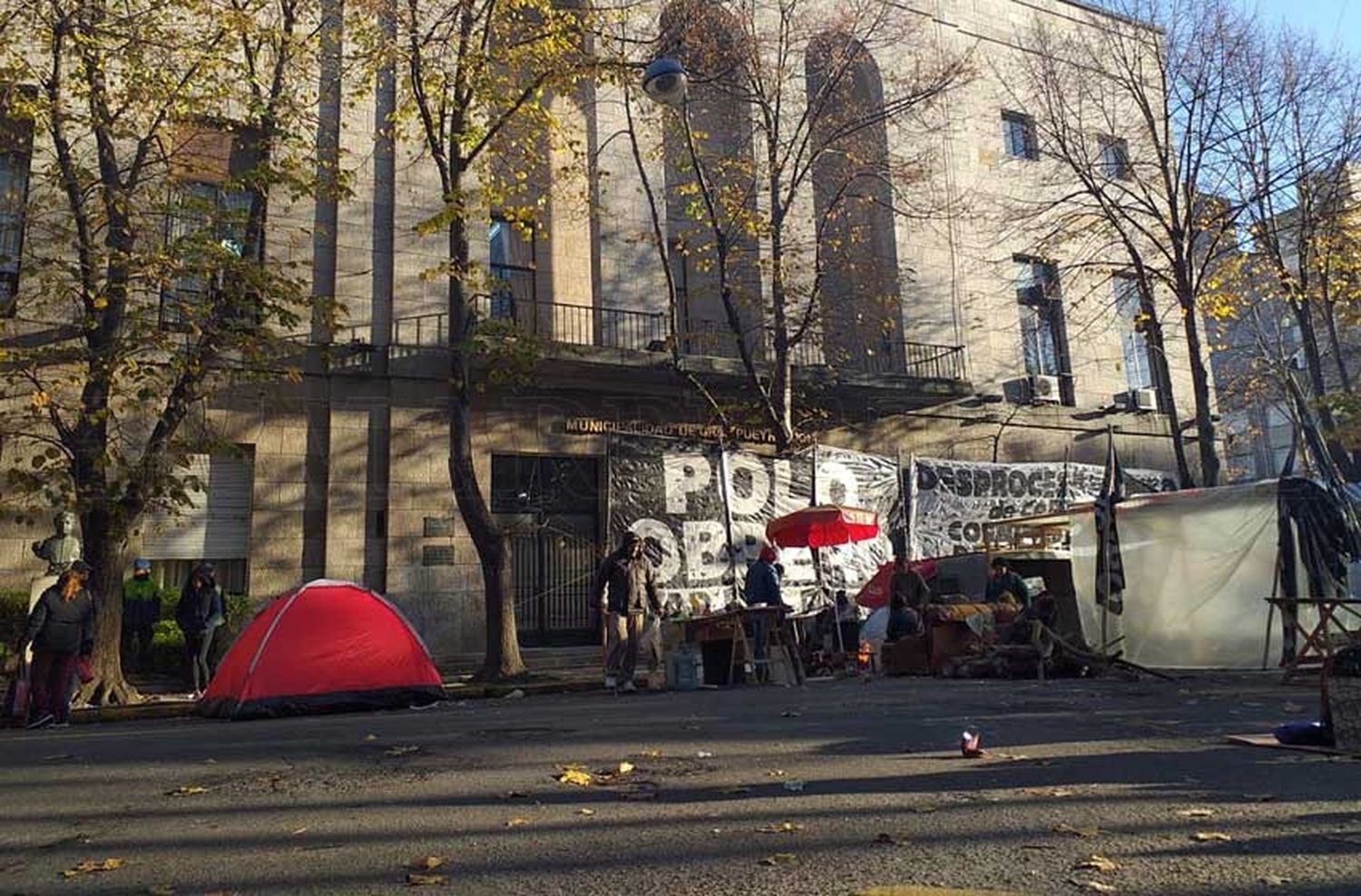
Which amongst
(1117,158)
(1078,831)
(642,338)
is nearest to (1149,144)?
(1117,158)

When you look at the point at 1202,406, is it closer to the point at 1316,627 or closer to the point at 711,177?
the point at 1316,627

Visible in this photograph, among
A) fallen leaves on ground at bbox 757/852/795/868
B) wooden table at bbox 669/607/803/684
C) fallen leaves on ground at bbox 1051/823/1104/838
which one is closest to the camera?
fallen leaves on ground at bbox 757/852/795/868

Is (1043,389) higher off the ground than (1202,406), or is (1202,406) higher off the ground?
(1043,389)

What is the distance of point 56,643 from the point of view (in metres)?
10.3

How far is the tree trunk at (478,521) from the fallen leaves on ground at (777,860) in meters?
10.4

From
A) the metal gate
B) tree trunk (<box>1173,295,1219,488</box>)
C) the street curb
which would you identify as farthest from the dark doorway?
tree trunk (<box>1173,295,1219,488</box>)

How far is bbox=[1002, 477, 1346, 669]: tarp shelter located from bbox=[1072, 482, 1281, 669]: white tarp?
1 cm

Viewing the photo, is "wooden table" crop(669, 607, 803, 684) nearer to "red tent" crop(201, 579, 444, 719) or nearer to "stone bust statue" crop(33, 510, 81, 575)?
"red tent" crop(201, 579, 444, 719)

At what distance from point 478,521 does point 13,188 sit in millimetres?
8614

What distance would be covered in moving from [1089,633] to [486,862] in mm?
10947

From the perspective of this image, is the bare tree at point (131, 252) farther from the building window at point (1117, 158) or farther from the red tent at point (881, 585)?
the building window at point (1117, 158)

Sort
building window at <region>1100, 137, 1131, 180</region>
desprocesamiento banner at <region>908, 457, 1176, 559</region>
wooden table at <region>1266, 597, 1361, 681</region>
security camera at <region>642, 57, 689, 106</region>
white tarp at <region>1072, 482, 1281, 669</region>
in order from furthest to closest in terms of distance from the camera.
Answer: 1. desprocesamiento banner at <region>908, 457, 1176, 559</region>
2. building window at <region>1100, 137, 1131, 180</region>
3. security camera at <region>642, 57, 689, 106</region>
4. white tarp at <region>1072, 482, 1281, 669</region>
5. wooden table at <region>1266, 597, 1361, 681</region>

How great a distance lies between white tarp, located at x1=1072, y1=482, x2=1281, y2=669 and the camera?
39.4 ft

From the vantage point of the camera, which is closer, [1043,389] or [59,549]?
[59,549]
